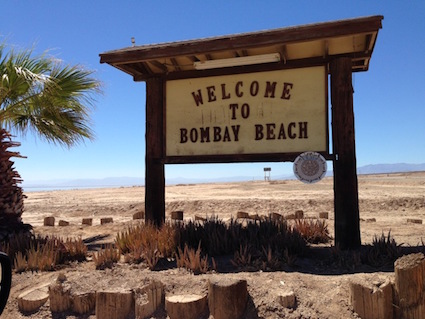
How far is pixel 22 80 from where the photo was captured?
8055 millimetres

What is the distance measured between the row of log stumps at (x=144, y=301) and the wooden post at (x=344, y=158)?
108 inches

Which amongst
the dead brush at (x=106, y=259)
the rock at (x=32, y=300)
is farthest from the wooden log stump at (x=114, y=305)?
the dead brush at (x=106, y=259)

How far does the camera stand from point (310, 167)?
708 cm

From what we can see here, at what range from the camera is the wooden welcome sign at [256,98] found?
6.74m

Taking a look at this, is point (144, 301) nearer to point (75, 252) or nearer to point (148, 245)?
point (148, 245)

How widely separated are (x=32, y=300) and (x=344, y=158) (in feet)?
17.0

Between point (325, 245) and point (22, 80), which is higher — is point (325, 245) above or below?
below

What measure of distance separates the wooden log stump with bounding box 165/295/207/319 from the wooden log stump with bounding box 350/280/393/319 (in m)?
1.62

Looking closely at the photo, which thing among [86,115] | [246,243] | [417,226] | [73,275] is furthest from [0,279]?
[417,226]

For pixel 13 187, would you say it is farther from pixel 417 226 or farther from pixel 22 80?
pixel 417 226

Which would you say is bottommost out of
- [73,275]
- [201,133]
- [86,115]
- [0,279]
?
[73,275]

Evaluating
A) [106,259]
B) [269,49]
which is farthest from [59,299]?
[269,49]

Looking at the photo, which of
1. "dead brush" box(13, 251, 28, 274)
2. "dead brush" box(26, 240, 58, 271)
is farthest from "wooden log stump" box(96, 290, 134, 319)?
"dead brush" box(13, 251, 28, 274)

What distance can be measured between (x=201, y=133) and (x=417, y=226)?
5.89 meters
